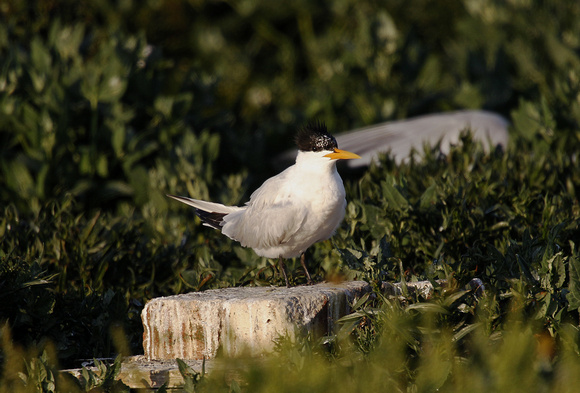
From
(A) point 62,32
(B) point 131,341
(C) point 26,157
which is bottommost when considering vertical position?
(B) point 131,341

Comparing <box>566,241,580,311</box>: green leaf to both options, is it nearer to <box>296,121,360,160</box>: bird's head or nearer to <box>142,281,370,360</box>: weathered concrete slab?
<box>142,281,370,360</box>: weathered concrete slab

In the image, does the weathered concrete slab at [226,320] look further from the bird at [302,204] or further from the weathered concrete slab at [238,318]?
the bird at [302,204]

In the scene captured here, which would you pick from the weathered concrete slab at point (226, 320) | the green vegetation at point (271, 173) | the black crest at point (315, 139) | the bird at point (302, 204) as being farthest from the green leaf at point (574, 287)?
the black crest at point (315, 139)

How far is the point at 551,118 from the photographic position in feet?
19.0

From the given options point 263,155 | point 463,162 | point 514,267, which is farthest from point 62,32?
point 514,267

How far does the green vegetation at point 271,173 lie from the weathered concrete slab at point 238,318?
0.45ft

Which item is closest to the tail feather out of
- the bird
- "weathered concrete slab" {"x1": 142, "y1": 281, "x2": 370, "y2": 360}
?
the bird

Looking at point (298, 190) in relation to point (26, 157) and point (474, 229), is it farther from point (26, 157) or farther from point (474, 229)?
point (26, 157)

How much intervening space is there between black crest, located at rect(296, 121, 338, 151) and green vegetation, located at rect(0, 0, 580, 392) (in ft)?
1.55

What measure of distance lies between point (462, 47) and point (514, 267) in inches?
227

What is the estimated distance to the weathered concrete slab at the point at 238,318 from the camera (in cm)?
287

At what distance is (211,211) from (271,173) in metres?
3.38

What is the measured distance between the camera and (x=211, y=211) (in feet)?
12.7

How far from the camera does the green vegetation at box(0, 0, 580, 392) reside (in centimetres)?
270
